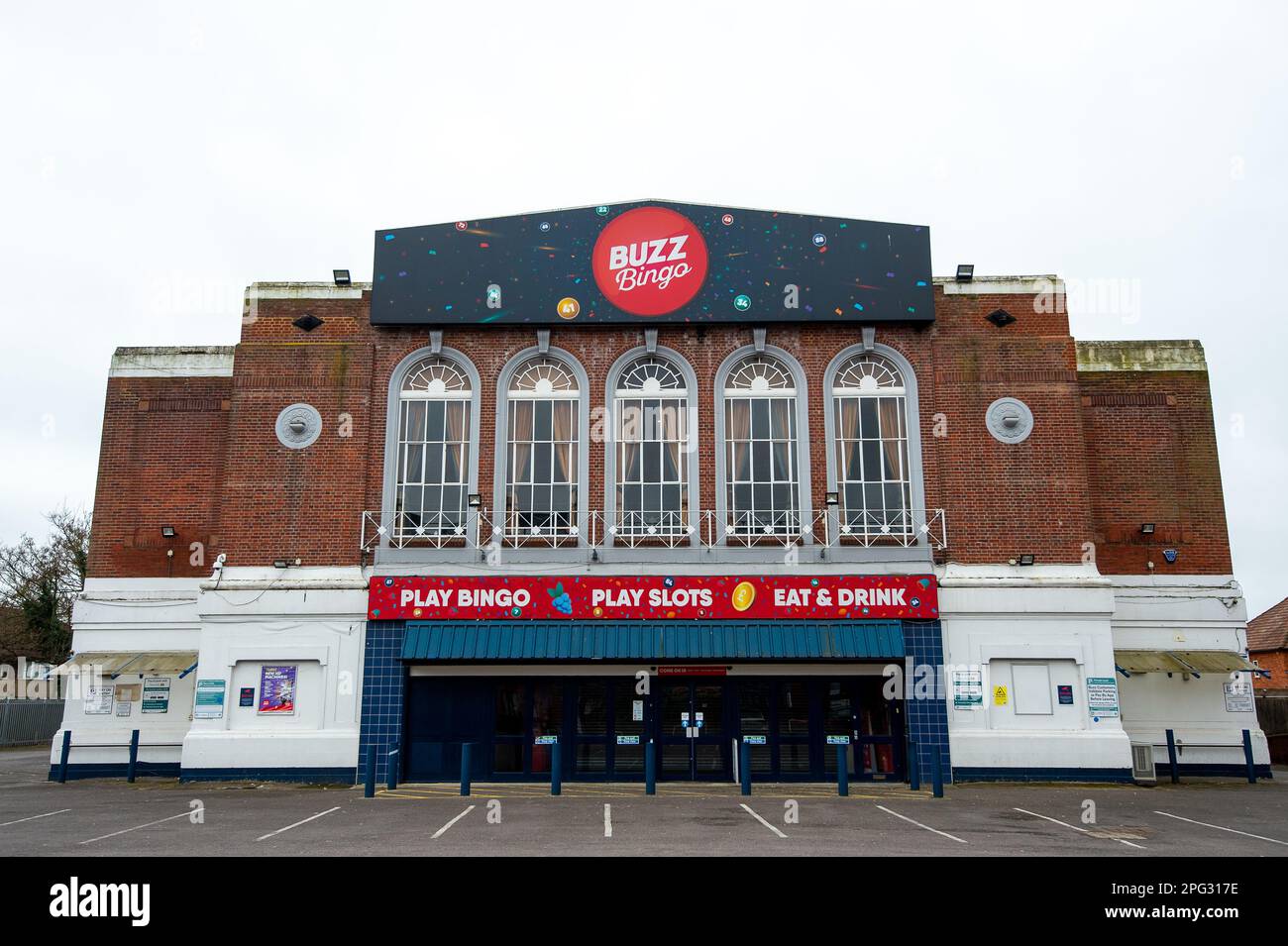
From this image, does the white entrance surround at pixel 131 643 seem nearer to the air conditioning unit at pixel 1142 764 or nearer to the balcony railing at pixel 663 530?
the balcony railing at pixel 663 530

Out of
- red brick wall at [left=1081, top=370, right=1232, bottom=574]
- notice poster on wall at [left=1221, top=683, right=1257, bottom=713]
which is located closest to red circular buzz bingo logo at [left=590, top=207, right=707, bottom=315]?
red brick wall at [left=1081, top=370, right=1232, bottom=574]

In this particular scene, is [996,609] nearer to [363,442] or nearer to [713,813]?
[713,813]

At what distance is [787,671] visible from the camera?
839 inches

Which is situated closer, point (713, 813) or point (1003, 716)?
point (713, 813)

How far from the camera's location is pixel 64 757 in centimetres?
2225

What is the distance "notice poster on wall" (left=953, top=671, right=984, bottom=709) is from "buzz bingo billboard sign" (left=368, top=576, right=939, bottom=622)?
1328 millimetres

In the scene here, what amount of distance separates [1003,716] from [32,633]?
141 feet

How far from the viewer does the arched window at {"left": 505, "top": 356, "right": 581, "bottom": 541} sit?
21.9 m

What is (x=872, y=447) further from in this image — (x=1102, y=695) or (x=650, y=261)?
(x=1102, y=695)

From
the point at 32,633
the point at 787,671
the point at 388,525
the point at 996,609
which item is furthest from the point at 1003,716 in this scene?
the point at 32,633

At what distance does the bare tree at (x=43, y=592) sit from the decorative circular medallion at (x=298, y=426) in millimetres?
27455

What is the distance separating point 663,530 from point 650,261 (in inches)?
231

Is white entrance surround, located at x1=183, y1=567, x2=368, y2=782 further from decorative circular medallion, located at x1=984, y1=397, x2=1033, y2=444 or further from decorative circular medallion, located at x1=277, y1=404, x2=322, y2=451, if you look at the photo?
decorative circular medallion, located at x1=984, y1=397, x2=1033, y2=444

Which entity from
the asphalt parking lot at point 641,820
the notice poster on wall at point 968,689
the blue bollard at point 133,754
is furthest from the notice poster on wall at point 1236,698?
the blue bollard at point 133,754
